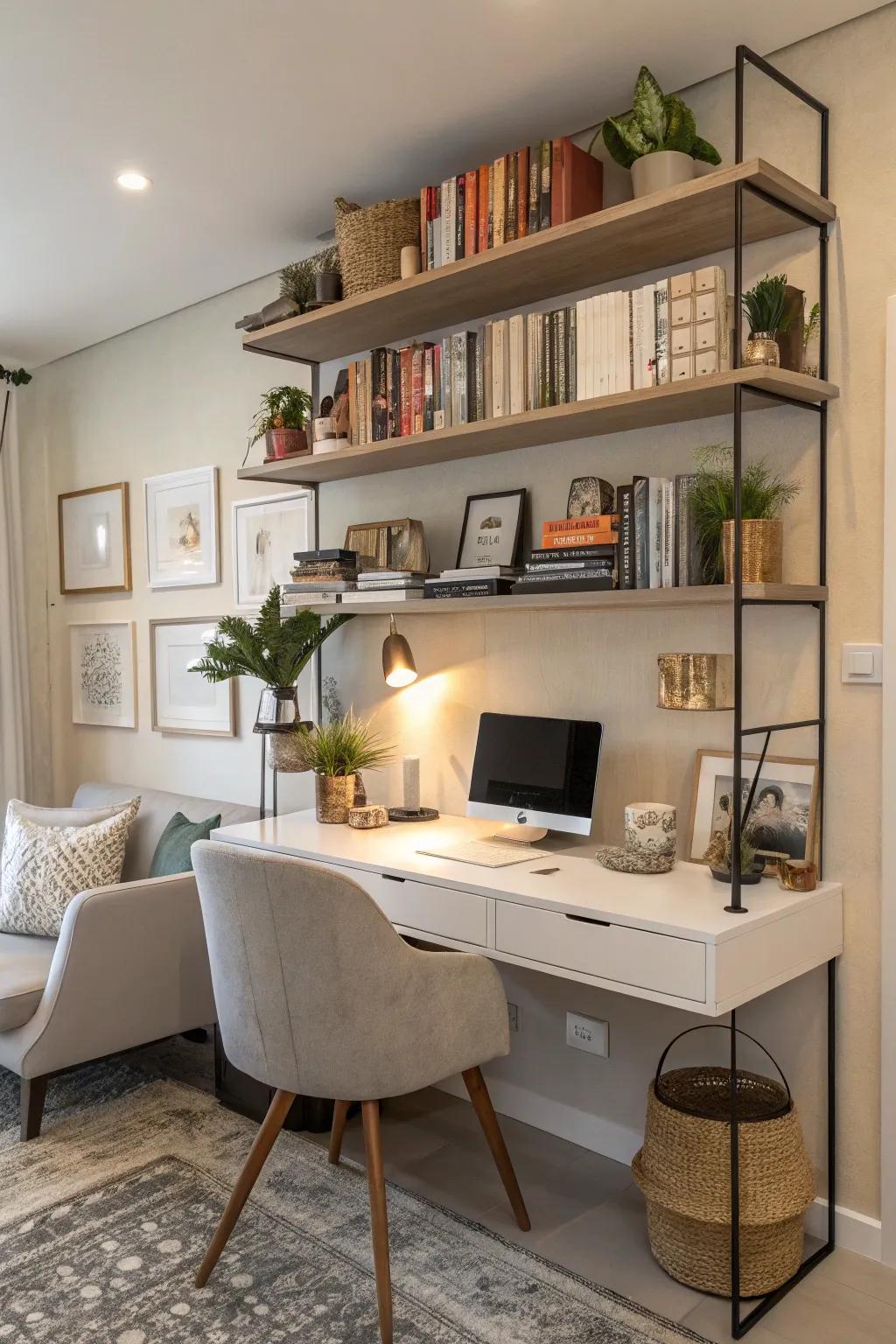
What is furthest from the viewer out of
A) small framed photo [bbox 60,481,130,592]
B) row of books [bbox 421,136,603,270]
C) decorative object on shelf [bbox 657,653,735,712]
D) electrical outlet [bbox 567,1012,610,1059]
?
small framed photo [bbox 60,481,130,592]

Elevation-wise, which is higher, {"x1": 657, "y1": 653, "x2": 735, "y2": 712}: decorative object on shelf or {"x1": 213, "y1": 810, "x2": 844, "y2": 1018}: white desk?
{"x1": 657, "y1": 653, "x2": 735, "y2": 712}: decorative object on shelf

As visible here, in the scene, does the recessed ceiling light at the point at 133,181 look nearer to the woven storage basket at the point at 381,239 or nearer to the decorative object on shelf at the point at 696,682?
the woven storage basket at the point at 381,239

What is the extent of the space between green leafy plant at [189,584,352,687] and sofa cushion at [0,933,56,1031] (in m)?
0.95

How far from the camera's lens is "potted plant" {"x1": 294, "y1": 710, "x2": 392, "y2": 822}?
9.71ft

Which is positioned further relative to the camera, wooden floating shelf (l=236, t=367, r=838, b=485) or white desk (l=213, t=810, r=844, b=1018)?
wooden floating shelf (l=236, t=367, r=838, b=485)

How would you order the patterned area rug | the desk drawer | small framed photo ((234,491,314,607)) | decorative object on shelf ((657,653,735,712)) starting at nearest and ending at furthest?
the desk drawer < the patterned area rug < decorative object on shelf ((657,653,735,712)) < small framed photo ((234,491,314,607))

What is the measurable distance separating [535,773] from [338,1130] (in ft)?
3.27

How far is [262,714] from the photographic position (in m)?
3.11

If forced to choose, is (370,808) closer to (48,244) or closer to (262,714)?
(262,714)

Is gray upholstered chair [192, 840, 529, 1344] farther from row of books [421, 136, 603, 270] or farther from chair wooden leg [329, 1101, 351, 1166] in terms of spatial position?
row of books [421, 136, 603, 270]

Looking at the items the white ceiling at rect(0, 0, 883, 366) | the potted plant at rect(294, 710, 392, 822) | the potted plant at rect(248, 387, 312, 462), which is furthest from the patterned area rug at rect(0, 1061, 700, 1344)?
the white ceiling at rect(0, 0, 883, 366)

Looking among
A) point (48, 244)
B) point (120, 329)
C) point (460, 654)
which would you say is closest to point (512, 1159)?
point (460, 654)

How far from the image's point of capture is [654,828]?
7.49 feet

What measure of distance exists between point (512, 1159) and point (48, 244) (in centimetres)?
301
